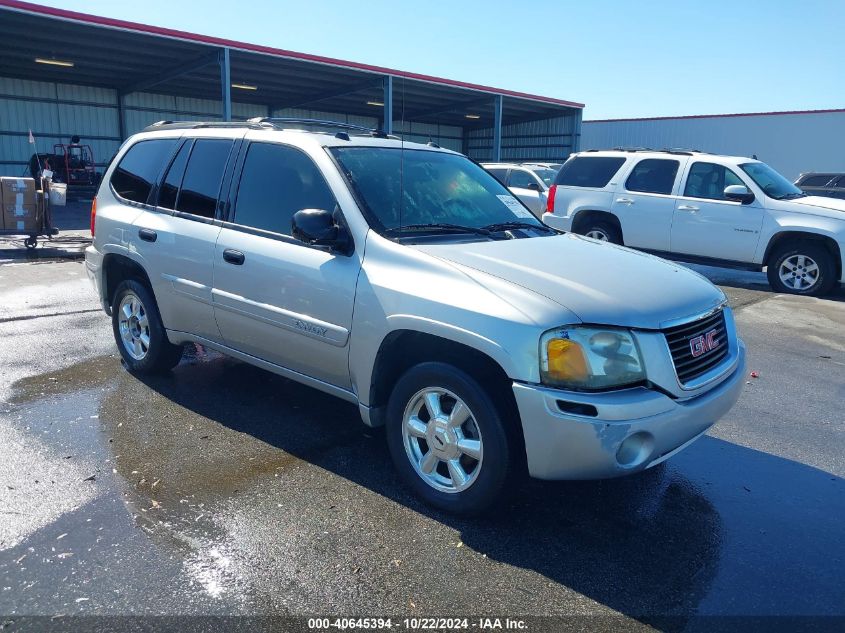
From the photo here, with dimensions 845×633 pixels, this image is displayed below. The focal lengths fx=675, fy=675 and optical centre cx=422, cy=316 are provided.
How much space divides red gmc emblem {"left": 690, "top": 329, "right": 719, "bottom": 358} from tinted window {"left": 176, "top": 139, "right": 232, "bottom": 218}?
306 centimetres

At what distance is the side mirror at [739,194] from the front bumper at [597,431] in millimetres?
7640

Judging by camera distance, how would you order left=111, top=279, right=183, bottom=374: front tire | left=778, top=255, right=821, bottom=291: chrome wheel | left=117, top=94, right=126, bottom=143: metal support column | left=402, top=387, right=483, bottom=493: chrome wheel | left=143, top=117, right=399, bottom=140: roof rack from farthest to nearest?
left=117, top=94, right=126, bottom=143: metal support column < left=778, top=255, right=821, bottom=291: chrome wheel < left=111, top=279, right=183, bottom=374: front tire < left=143, top=117, right=399, bottom=140: roof rack < left=402, top=387, right=483, bottom=493: chrome wheel

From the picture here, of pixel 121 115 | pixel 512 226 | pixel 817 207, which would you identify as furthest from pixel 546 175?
pixel 121 115

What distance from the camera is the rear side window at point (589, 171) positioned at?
1104 cm

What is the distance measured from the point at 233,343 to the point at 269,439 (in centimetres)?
67

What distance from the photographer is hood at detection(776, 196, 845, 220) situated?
929 cm

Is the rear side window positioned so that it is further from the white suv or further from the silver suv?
the silver suv

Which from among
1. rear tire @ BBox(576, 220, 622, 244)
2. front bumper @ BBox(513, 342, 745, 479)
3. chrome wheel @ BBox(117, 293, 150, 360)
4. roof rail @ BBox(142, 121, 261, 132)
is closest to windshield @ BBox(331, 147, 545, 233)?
roof rail @ BBox(142, 121, 261, 132)

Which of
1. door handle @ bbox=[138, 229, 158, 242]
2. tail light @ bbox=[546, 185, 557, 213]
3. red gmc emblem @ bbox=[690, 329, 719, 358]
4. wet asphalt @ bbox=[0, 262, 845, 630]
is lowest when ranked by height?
wet asphalt @ bbox=[0, 262, 845, 630]

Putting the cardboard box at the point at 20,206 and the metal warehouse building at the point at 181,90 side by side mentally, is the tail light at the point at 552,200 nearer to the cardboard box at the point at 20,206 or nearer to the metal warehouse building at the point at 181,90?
the cardboard box at the point at 20,206

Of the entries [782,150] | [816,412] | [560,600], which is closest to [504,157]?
[782,150]

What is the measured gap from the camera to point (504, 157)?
37.1m

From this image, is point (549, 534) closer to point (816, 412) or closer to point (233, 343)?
point (233, 343)

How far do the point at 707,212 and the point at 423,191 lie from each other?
7.39 m
